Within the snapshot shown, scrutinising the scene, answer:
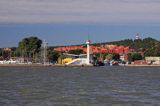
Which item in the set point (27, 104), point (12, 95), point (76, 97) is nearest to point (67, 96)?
point (76, 97)

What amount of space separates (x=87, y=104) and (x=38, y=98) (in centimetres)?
487

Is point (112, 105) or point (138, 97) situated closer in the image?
point (112, 105)

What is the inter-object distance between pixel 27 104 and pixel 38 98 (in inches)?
161

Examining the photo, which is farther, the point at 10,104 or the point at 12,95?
the point at 12,95

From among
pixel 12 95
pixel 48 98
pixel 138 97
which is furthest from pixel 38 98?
pixel 138 97

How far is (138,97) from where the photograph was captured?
1673 inches

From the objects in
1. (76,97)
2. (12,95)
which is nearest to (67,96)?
(76,97)

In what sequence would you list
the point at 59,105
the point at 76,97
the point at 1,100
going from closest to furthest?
the point at 59,105, the point at 1,100, the point at 76,97

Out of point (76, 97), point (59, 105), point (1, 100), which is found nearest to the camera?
point (59, 105)

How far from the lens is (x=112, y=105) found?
36719 mm

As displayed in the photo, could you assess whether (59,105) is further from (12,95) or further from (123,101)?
(12,95)

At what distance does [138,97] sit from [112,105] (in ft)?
20.3

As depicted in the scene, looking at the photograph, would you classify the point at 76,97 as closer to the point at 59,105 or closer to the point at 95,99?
the point at 95,99

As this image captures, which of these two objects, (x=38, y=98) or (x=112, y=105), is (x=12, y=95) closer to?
(x=38, y=98)
